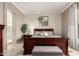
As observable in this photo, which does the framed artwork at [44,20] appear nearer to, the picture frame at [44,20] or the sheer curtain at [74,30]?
the picture frame at [44,20]

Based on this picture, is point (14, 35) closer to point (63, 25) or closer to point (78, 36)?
point (63, 25)

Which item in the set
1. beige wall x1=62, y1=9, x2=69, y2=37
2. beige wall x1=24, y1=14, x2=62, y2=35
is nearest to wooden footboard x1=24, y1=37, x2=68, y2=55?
beige wall x1=62, y1=9, x2=69, y2=37

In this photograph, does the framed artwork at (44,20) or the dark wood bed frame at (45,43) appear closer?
the dark wood bed frame at (45,43)

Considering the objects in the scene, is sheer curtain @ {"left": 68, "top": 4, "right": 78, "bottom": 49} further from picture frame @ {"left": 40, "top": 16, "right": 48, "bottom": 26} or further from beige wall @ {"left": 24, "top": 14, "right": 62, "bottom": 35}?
picture frame @ {"left": 40, "top": 16, "right": 48, "bottom": 26}

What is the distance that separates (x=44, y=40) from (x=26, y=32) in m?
2.71

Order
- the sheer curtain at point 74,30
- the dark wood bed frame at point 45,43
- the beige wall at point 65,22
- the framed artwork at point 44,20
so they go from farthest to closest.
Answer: the framed artwork at point 44,20 < the beige wall at point 65,22 < the sheer curtain at point 74,30 < the dark wood bed frame at point 45,43

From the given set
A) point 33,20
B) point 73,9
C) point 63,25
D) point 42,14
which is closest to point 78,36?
point 73,9

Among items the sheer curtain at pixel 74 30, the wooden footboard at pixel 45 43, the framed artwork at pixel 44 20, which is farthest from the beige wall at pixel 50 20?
the wooden footboard at pixel 45 43

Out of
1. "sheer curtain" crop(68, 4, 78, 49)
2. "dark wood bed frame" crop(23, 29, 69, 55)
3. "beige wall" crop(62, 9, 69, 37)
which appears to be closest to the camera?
"dark wood bed frame" crop(23, 29, 69, 55)

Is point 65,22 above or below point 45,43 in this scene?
above

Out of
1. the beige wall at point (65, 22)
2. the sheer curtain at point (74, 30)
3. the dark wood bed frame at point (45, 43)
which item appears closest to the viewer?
the dark wood bed frame at point (45, 43)

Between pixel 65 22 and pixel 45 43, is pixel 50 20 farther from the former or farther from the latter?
pixel 45 43

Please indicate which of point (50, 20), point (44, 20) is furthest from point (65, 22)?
point (44, 20)

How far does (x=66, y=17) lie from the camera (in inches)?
244
